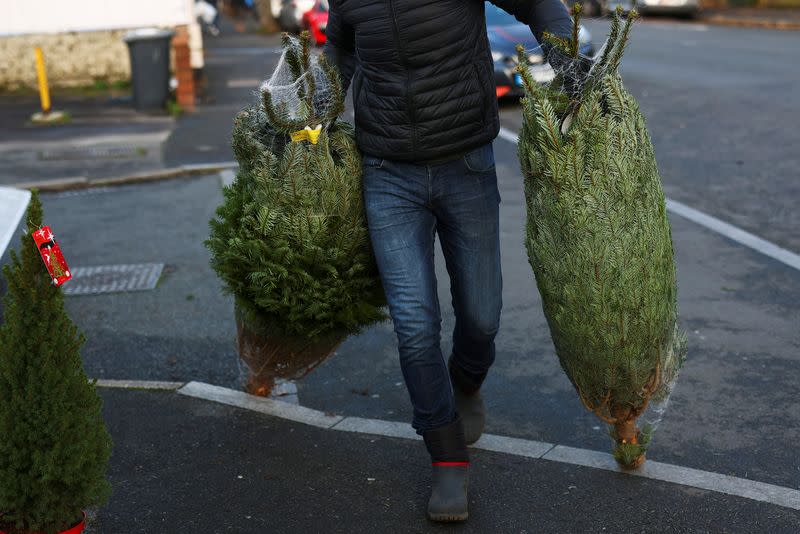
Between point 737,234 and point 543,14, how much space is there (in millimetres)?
4809

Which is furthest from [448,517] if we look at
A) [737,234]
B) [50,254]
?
[737,234]

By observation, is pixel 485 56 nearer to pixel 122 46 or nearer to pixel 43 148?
pixel 43 148

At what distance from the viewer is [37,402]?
3309mm

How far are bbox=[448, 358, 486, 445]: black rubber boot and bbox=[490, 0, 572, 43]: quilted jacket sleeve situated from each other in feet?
4.71

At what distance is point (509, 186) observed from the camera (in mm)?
10180

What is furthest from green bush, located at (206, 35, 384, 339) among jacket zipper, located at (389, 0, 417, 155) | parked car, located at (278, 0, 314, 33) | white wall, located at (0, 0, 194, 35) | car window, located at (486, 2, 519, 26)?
parked car, located at (278, 0, 314, 33)

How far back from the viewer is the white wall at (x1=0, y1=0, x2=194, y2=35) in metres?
18.4

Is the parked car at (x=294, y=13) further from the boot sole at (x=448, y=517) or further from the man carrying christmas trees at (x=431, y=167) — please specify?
the boot sole at (x=448, y=517)

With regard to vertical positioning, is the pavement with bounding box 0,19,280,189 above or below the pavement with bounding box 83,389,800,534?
below

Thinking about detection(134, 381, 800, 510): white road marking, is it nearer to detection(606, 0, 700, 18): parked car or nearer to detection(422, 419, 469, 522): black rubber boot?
detection(422, 419, 469, 522): black rubber boot

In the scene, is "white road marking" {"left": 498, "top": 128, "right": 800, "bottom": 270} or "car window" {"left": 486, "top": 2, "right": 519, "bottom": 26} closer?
"white road marking" {"left": 498, "top": 128, "right": 800, "bottom": 270}

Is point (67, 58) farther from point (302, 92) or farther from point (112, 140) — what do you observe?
point (302, 92)

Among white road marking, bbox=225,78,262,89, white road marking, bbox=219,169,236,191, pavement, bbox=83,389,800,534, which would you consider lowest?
white road marking, bbox=225,78,262,89

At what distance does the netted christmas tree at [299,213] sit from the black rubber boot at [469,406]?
0.42m
